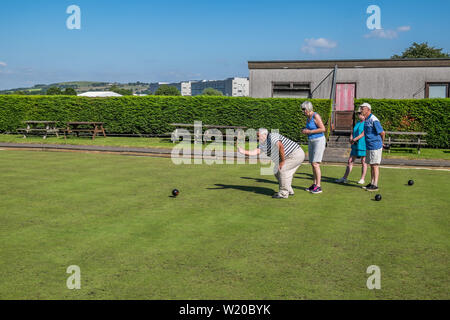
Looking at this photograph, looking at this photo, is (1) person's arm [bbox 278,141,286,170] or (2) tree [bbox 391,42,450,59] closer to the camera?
(1) person's arm [bbox 278,141,286,170]

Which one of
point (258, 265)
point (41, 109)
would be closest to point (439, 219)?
point (258, 265)

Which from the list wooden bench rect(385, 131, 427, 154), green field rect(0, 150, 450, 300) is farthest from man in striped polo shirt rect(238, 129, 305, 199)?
wooden bench rect(385, 131, 427, 154)

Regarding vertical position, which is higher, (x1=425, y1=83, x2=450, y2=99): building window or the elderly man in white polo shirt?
(x1=425, y1=83, x2=450, y2=99): building window

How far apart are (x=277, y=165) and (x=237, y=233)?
315 centimetres

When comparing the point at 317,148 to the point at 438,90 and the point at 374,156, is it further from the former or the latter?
the point at 438,90

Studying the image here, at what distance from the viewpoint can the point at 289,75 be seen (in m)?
23.9

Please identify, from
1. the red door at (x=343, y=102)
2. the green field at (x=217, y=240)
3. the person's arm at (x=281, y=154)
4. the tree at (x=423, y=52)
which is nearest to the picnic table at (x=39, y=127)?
the green field at (x=217, y=240)

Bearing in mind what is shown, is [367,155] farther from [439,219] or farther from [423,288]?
[423,288]

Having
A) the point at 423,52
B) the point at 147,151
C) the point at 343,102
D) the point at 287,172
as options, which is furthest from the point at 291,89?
the point at 423,52

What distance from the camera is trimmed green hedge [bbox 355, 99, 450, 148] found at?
63.8ft

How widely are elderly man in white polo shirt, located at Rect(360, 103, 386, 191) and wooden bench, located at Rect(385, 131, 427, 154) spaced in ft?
29.2

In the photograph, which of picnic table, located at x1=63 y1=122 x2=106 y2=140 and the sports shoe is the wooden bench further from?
picnic table, located at x1=63 y1=122 x2=106 y2=140

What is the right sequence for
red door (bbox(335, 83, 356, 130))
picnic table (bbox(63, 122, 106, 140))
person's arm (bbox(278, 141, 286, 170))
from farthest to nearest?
picnic table (bbox(63, 122, 106, 140)) < red door (bbox(335, 83, 356, 130)) < person's arm (bbox(278, 141, 286, 170))

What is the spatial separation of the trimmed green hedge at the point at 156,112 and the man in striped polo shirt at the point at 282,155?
1206 cm
